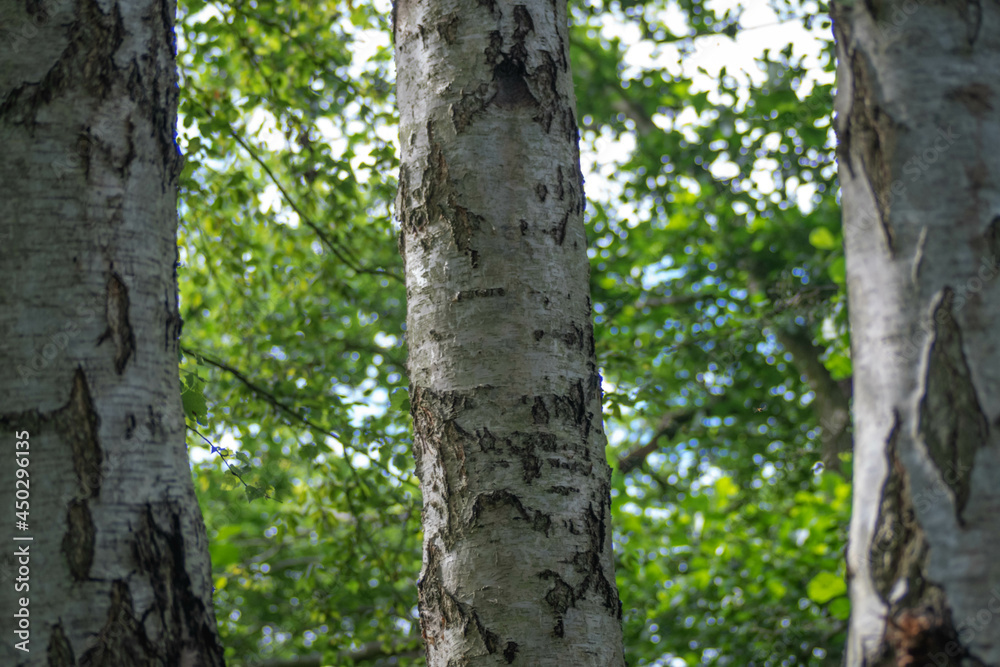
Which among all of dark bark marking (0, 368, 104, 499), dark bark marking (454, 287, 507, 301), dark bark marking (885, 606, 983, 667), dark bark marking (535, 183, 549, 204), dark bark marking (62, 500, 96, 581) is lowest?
dark bark marking (885, 606, 983, 667)

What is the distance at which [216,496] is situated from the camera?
25.6 ft

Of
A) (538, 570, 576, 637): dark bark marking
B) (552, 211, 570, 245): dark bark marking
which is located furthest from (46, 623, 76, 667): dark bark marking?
(552, 211, 570, 245): dark bark marking

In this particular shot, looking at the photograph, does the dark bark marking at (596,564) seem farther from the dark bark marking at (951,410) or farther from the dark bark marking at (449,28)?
the dark bark marking at (449,28)

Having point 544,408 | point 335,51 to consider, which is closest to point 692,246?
point 335,51

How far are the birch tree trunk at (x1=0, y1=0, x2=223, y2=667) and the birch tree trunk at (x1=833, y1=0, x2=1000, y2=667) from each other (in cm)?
100

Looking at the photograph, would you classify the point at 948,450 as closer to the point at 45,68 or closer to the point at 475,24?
the point at 475,24

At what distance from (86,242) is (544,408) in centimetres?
90

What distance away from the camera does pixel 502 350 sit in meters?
1.61

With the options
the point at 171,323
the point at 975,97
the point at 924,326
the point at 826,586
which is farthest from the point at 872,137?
the point at 826,586

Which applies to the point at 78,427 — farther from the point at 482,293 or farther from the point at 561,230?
the point at 561,230

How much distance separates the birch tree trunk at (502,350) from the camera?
1.52 meters

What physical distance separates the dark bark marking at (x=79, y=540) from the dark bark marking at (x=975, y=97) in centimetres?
134

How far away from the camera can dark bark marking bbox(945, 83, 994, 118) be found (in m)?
0.98

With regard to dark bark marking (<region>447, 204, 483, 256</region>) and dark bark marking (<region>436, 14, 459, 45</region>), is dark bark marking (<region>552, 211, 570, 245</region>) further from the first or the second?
dark bark marking (<region>436, 14, 459, 45</region>)
